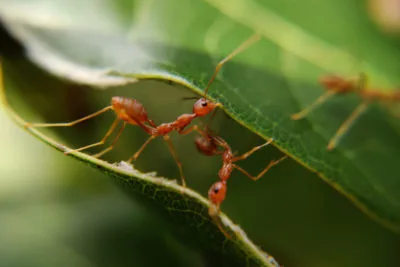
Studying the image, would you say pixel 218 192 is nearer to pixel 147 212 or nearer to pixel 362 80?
pixel 147 212

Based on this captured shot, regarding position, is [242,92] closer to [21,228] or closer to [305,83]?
[305,83]

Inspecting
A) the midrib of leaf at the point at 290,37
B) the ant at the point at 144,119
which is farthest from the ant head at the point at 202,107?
the midrib of leaf at the point at 290,37

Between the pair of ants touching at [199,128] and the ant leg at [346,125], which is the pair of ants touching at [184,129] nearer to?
the pair of ants touching at [199,128]

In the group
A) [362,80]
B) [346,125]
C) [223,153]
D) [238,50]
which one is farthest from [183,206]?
[362,80]

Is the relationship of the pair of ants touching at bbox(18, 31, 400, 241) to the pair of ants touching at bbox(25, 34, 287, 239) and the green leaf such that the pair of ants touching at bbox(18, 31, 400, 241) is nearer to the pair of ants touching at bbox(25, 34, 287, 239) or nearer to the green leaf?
the pair of ants touching at bbox(25, 34, 287, 239)

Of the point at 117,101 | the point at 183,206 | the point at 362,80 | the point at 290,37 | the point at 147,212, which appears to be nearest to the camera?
the point at 183,206

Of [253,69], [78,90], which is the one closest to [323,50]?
[253,69]

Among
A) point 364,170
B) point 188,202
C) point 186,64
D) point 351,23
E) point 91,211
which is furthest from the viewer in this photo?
point 351,23
